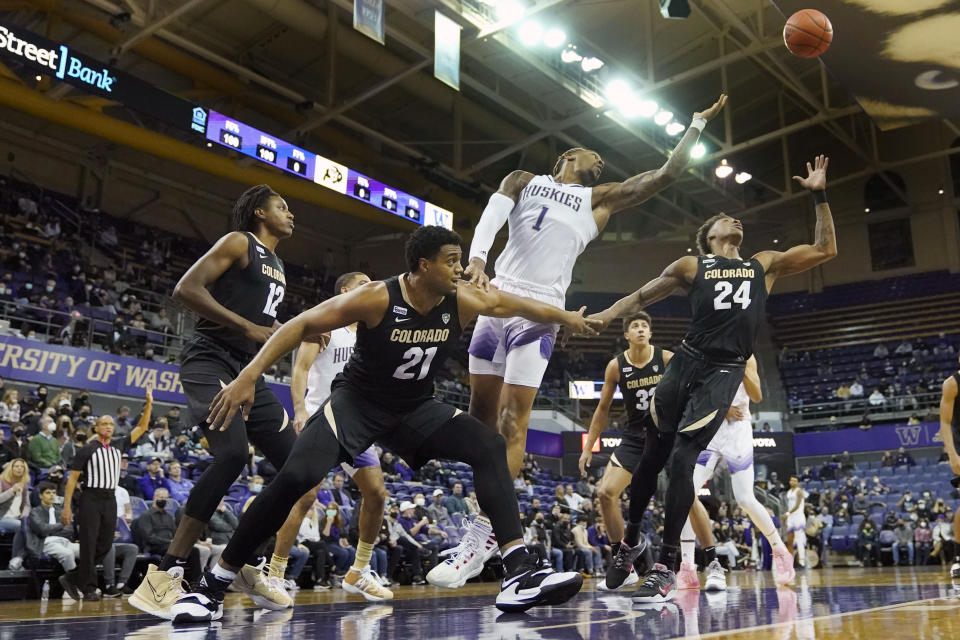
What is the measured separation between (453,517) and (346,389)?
9913 millimetres

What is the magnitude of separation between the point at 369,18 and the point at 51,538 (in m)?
8.75

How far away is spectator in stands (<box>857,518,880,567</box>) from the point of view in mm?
17484

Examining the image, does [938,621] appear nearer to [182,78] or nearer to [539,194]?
[539,194]

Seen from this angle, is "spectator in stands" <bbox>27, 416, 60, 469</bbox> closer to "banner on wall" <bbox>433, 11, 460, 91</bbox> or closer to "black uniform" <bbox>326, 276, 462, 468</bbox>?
"black uniform" <bbox>326, 276, 462, 468</bbox>

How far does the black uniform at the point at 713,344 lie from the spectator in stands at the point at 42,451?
7584 mm

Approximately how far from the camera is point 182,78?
2056 cm

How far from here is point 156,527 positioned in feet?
27.5

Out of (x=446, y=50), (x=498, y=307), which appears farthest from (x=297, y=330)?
(x=446, y=50)

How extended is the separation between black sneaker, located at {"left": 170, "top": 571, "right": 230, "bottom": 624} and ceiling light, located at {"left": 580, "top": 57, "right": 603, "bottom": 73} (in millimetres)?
16974

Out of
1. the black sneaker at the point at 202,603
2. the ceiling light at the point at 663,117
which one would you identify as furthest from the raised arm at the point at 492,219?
the ceiling light at the point at 663,117

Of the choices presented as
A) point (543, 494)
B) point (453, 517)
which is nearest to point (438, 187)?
point (543, 494)

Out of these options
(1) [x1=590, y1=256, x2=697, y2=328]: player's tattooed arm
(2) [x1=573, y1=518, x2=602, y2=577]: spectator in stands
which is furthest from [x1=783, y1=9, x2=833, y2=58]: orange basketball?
(2) [x1=573, y1=518, x2=602, y2=577]: spectator in stands

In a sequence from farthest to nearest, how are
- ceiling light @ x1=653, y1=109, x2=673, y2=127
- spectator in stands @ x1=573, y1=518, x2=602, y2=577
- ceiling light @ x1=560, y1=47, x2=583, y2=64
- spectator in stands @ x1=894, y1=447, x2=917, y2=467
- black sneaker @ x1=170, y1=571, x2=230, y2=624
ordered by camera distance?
1. spectator in stands @ x1=894, y1=447, x2=917, y2=467
2. ceiling light @ x1=653, y1=109, x2=673, y2=127
3. ceiling light @ x1=560, y1=47, x2=583, y2=64
4. spectator in stands @ x1=573, y1=518, x2=602, y2=577
5. black sneaker @ x1=170, y1=571, x2=230, y2=624

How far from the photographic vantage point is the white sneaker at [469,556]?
409 centimetres
